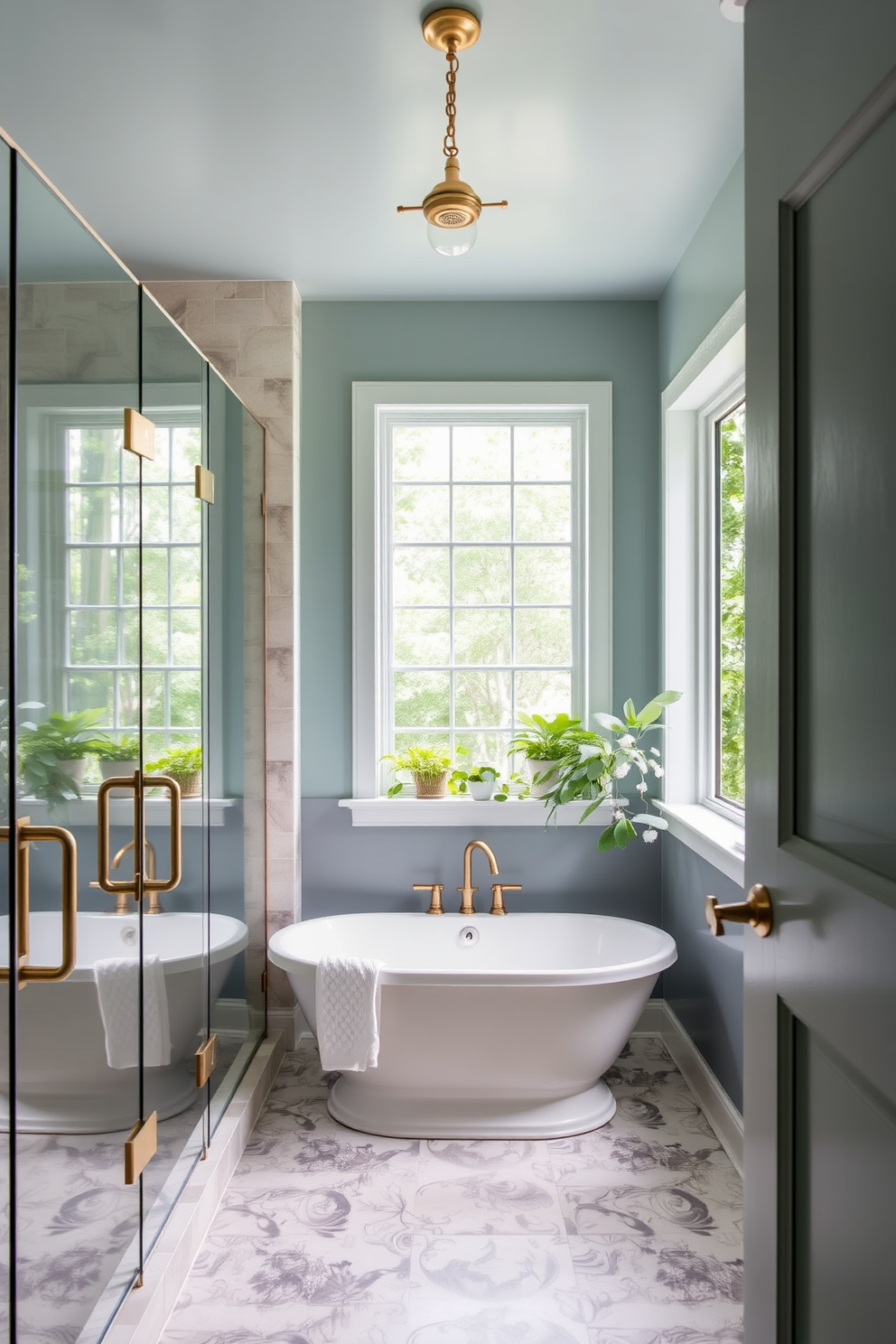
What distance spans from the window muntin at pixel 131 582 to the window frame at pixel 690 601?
5.52 feet

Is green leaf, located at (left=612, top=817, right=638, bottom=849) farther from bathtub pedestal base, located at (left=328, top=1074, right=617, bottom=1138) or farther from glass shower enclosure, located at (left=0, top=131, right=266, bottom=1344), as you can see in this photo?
glass shower enclosure, located at (left=0, top=131, right=266, bottom=1344)

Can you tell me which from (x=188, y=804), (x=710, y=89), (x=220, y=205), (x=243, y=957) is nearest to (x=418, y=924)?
(x=243, y=957)

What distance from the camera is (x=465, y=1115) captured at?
8.79 feet

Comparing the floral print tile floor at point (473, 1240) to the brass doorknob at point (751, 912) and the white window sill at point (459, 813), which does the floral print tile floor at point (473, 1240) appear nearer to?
the white window sill at point (459, 813)

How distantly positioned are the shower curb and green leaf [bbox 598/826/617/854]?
4.33 feet

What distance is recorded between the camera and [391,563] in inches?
137

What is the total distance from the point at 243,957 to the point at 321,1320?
3.79ft

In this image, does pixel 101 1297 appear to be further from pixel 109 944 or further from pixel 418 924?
pixel 418 924

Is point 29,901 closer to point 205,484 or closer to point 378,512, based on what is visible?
point 205,484

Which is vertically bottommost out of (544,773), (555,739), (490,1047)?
(490,1047)

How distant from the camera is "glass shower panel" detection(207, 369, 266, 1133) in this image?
251 cm

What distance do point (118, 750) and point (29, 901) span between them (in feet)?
1.60

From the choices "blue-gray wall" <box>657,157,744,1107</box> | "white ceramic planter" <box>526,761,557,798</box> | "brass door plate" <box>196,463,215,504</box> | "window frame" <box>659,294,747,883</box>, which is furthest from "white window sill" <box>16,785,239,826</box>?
"window frame" <box>659,294,747,883</box>

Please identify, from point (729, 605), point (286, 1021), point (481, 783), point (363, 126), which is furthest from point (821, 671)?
point (286, 1021)
